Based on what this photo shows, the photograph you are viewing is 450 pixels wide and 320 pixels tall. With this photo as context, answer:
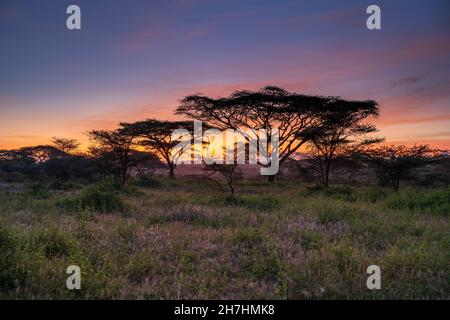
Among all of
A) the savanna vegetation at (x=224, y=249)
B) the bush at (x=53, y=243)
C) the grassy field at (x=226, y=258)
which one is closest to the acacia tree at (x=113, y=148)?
the savanna vegetation at (x=224, y=249)

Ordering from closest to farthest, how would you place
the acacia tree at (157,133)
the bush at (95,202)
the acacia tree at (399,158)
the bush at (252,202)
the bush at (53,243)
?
the bush at (53,243) < the bush at (95,202) < the bush at (252,202) < the acacia tree at (399,158) < the acacia tree at (157,133)

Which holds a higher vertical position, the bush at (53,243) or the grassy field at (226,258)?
the bush at (53,243)

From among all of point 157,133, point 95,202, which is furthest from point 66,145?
point 95,202

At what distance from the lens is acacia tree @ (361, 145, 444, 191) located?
85.0 ft

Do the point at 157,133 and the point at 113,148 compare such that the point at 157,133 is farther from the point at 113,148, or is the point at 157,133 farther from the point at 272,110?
the point at 272,110

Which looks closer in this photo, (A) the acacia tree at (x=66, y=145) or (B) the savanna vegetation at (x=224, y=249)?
(B) the savanna vegetation at (x=224, y=249)

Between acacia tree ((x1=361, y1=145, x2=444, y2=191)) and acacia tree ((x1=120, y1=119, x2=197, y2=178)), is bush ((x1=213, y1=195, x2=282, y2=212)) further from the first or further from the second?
acacia tree ((x1=120, y1=119, x2=197, y2=178))

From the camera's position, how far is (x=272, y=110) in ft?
91.0

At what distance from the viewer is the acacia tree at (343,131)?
26406 millimetres

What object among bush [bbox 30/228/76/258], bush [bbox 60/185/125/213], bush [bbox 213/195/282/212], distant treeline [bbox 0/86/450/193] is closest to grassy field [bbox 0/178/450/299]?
bush [bbox 30/228/76/258]

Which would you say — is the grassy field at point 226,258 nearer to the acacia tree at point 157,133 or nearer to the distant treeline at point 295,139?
the distant treeline at point 295,139

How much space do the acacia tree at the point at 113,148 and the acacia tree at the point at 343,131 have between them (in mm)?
16709

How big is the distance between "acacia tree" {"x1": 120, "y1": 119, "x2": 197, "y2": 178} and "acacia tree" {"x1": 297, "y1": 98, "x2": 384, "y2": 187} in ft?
44.7

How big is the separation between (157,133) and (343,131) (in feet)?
63.6
